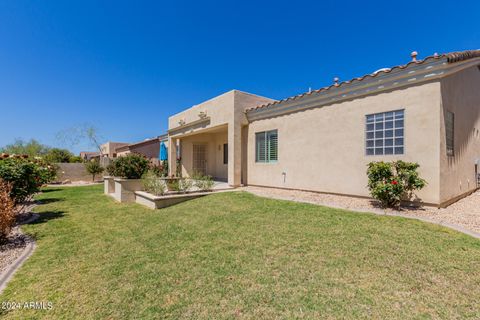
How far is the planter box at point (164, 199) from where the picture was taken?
9351 millimetres

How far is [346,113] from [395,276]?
6.80 metres

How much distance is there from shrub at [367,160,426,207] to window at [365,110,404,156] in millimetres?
700

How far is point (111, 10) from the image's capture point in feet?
41.1

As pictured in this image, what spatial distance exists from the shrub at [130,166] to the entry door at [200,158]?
25.0 feet

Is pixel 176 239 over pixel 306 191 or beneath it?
beneath

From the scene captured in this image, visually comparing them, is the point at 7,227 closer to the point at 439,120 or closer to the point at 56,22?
the point at 56,22

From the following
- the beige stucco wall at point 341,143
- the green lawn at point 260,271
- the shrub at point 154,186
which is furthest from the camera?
the shrub at point 154,186

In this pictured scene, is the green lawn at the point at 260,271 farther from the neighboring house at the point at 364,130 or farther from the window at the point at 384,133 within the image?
the window at the point at 384,133

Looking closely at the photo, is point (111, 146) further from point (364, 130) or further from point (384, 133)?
point (384, 133)

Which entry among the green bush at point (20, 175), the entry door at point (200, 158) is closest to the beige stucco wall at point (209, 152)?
the entry door at point (200, 158)

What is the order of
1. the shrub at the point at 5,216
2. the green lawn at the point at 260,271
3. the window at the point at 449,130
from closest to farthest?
1. the green lawn at the point at 260,271
2. the shrub at the point at 5,216
3. the window at the point at 449,130

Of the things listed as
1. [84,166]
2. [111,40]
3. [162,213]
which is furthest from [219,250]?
[84,166]

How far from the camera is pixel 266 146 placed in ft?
40.2

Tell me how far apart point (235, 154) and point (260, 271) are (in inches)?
359
